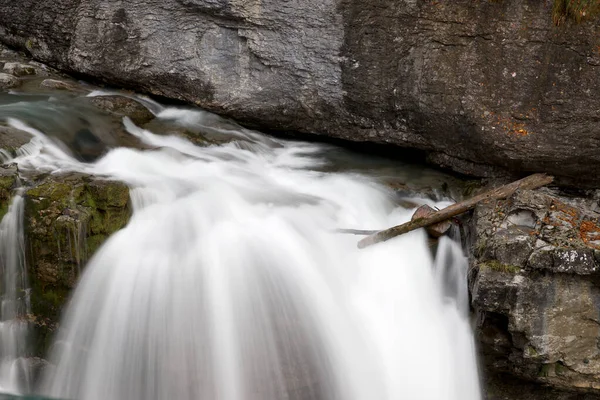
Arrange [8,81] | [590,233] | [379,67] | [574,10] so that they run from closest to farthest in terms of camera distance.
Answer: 1. [590,233]
2. [574,10]
3. [379,67]
4. [8,81]

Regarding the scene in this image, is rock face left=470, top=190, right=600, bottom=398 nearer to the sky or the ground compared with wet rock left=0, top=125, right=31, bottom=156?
nearer to the ground

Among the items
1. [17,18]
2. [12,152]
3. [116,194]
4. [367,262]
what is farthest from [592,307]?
[17,18]

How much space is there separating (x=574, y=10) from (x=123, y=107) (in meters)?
4.14

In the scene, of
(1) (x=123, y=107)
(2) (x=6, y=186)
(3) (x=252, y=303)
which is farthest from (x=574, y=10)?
(2) (x=6, y=186)

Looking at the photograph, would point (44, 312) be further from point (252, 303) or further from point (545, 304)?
point (545, 304)

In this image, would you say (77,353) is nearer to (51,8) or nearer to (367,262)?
(367,262)

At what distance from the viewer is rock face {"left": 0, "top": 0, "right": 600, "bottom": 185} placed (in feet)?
16.7

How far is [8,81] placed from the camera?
652 cm

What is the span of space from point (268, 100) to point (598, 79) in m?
2.91

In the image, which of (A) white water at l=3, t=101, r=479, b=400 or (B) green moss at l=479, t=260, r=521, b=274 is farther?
(B) green moss at l=479, t=260, r=521, b=274

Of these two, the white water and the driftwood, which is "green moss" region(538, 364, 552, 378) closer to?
the white water

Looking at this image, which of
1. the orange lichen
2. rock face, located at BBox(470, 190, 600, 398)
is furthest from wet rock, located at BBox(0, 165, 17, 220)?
the orange lichen

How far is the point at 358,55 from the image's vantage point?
573 centimetres

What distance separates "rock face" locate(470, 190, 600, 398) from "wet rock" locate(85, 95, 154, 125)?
3619 millimetres
